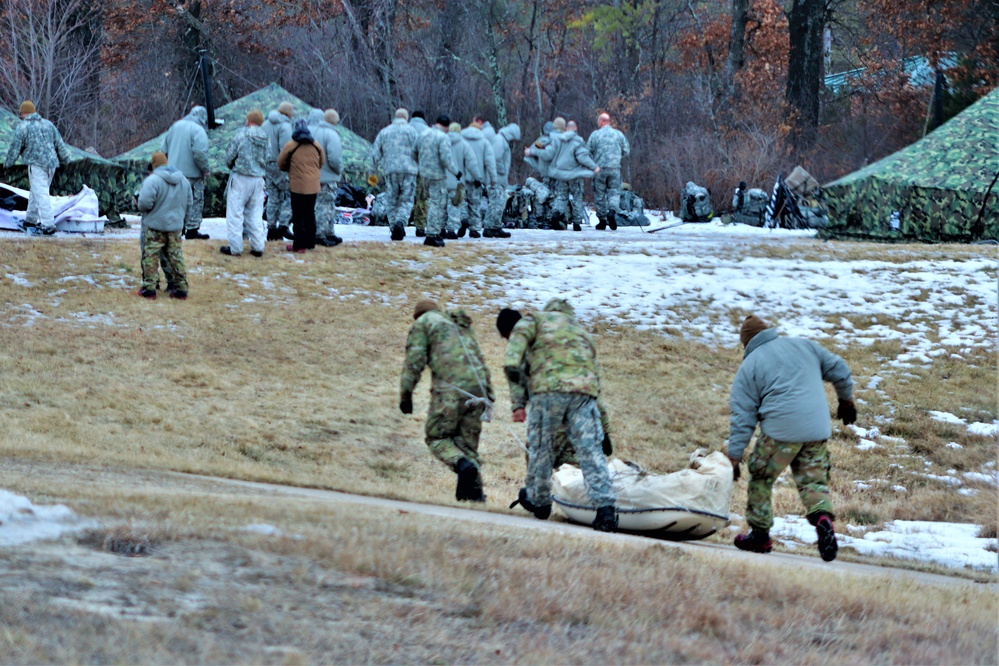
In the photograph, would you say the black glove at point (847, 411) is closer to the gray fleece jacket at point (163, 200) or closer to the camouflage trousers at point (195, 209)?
the gray fleece jacket at point (163, 200)

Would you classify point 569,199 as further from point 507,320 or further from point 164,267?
point 507,320

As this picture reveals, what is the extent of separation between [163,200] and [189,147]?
3089mm

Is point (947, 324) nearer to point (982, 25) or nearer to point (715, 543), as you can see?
point (715, 543)

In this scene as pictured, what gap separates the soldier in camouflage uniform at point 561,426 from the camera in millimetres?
8602

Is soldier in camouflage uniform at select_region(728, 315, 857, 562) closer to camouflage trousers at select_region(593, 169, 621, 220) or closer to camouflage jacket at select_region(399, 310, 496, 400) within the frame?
camouflage jacket at select_region(399, 310, 496, 400)

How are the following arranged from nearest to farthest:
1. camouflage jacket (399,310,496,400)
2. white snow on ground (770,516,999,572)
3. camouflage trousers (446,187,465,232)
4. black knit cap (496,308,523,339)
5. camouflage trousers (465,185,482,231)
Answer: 1. black knit cap (496,308,523,339)
2. camouflage jacket (399,310,496,400)
3. white snow on ground (770,516,999,572)
4. camouflage trousers (465,185,482,231)
5. camouflage trousers (446,187,465,232)

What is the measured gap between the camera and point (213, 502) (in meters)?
7.24

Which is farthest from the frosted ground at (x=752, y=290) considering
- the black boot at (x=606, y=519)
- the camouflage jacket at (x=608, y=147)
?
the black boot at (x=606, y=519)

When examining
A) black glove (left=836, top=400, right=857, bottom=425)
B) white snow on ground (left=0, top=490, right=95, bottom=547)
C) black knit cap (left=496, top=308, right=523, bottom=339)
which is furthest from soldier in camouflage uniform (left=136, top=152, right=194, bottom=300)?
black glove (left=836, top=400, right=857, bottom=425)

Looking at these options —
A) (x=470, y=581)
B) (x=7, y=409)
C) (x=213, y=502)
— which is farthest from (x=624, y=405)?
(x=470, y=581)

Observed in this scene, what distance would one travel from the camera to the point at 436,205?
773 inches

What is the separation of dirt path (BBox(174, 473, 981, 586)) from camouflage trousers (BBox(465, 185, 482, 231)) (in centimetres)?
1187

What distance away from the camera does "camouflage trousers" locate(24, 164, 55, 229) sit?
61.3ft

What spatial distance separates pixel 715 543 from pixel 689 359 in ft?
22.6
